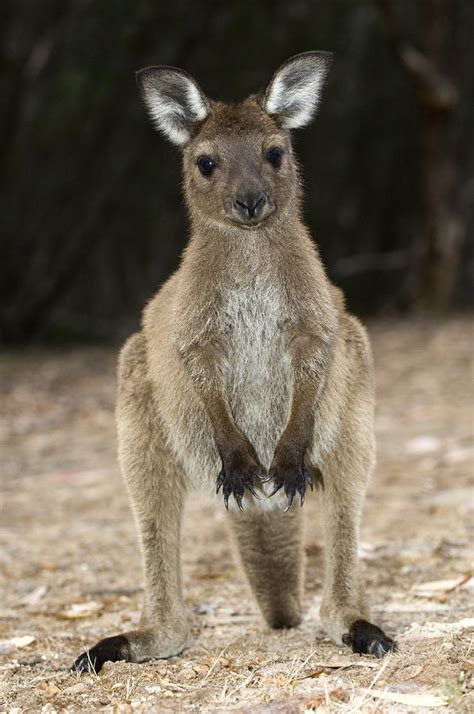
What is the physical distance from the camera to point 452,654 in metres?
2.95

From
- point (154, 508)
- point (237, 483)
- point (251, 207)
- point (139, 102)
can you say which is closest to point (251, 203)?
point (251, 207)

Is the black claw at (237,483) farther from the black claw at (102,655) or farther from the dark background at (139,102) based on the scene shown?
the dark background at (139,102)

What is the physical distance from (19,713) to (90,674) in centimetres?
35

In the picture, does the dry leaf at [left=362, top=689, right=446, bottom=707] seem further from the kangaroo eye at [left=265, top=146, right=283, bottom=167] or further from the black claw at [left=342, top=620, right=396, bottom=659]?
the kangaroo eye at [left=265, top=146, right=283, bottom=167]

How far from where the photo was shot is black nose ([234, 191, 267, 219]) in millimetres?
3479

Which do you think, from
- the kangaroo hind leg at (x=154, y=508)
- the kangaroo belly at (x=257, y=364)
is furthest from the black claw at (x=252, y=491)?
the kangaroo hind leg at (x=154, y=508)

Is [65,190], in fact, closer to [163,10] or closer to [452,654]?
[163,10]

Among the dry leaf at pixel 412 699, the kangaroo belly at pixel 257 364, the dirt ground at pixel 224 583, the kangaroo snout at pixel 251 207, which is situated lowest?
the dirt ground at pixel 224 583

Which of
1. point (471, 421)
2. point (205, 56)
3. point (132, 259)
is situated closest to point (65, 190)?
point (205, 56)

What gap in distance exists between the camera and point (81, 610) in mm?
4180

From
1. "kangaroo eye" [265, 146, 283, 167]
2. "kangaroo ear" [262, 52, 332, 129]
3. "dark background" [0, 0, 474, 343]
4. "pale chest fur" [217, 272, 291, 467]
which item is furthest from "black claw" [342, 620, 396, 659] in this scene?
"dark background" [0, 0, 474, 343]

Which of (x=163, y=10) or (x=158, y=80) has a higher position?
(x=163, y=10)

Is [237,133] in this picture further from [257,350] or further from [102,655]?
[102,655]

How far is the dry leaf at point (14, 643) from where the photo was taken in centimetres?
361
